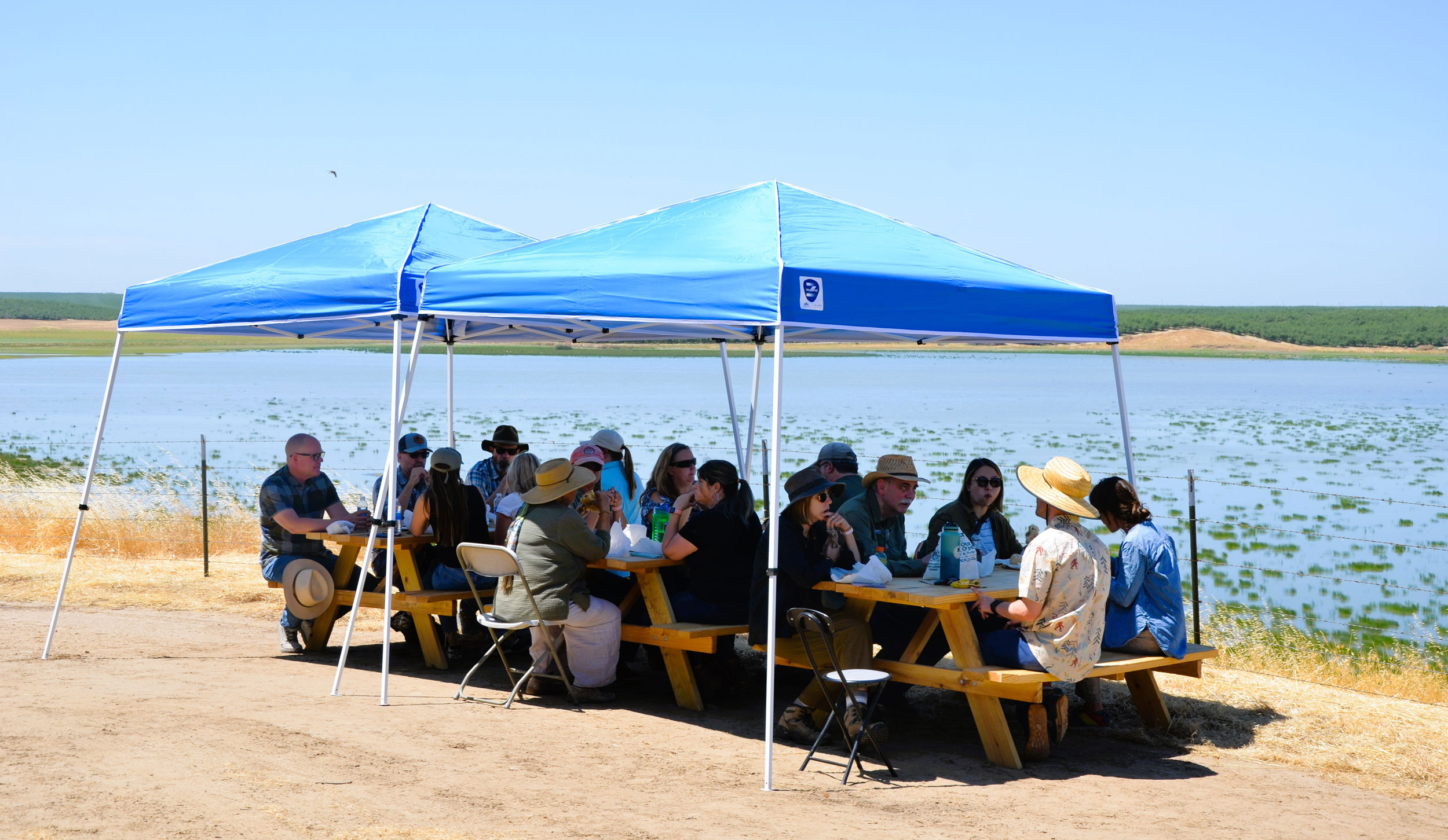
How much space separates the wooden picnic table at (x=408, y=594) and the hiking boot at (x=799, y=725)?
2.09 meters

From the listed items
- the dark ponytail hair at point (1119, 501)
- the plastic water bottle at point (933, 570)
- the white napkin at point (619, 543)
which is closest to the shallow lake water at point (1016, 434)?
the dark ponytail hair at point (1119, 501)

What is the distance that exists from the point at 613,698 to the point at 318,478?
2452mm

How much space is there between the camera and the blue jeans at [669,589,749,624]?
6164mm

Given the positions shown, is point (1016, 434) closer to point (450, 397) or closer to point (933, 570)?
point (450, 397)

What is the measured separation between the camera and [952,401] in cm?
4178

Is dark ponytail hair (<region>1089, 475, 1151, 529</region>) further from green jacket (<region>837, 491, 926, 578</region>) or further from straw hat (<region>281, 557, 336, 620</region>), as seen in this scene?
straw hat (<region>281, 557, 336, 620</region>)

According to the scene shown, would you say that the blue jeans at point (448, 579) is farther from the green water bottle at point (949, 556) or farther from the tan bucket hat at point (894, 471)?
the green water bottle at point (949, 556)

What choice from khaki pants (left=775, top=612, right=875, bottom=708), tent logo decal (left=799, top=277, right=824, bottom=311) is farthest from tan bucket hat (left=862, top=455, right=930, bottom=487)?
tent logo decal (left=799, top=277, right=824, bottom=311)

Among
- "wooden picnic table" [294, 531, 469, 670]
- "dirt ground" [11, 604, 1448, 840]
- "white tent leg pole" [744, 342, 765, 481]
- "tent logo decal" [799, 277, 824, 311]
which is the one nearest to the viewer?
"dirt ground" [11, 604, 1448, 840]

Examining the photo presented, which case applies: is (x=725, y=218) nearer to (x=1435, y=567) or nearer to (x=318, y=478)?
(x=318, y=478)

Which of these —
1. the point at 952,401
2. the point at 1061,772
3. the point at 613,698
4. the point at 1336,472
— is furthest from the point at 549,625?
the point at 952,401

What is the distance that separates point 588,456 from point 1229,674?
391cm

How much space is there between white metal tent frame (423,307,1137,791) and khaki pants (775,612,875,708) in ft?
0.47

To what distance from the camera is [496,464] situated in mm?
8219
